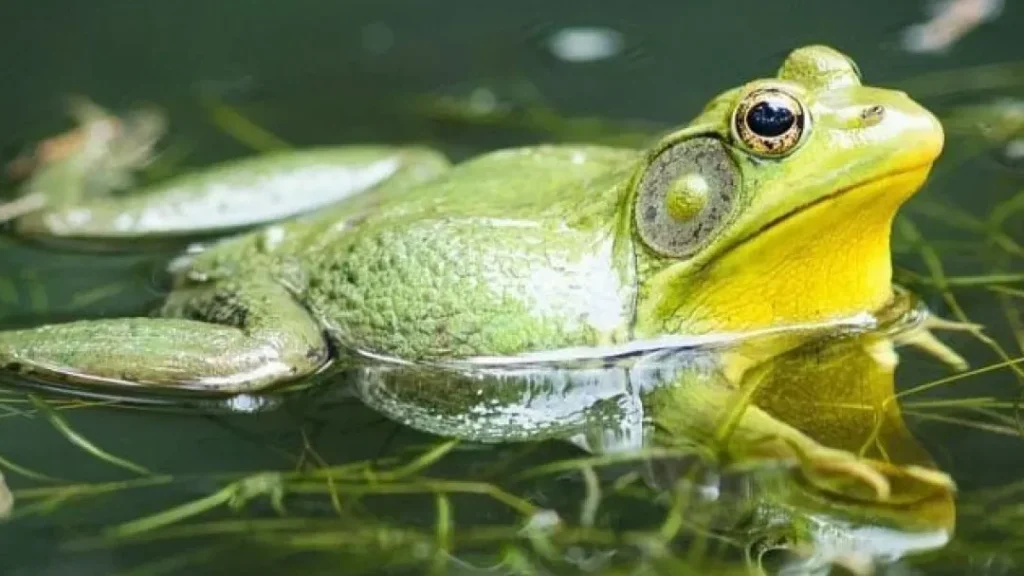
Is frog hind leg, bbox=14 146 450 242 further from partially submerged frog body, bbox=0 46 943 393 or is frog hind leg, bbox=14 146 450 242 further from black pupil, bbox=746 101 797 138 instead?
black pupil, bbox=746 101 797 138

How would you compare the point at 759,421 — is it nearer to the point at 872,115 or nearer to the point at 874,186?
the point at 874,186

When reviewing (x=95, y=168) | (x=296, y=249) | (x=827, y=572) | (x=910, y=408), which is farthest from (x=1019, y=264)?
(x=95, y=168)

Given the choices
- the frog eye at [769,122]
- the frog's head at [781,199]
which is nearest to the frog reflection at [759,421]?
the frog's head at [781,199]

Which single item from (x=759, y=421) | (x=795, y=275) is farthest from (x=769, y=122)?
(x=759, y=421)

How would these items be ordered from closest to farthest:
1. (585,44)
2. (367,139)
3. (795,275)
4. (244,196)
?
(795,275) < (244,196) < (367,139) < (585,44)

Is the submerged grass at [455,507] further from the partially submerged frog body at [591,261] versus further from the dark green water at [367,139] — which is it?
the partially submerged frog body at [591,261]

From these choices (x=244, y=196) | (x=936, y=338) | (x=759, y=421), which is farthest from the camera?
(x=244, y=196)

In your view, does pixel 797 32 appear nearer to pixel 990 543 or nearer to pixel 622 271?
pixel 622 271

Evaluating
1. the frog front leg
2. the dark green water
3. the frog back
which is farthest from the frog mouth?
the frog front leg
